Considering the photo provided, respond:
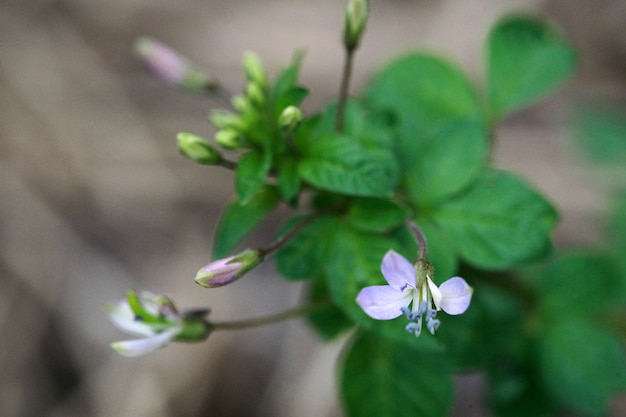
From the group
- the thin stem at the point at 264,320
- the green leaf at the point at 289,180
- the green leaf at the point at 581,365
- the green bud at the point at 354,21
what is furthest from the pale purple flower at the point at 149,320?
the green leaf at the point at 581,365

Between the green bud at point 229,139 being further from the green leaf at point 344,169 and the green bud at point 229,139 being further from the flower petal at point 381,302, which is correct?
the flower petal at point 381,302

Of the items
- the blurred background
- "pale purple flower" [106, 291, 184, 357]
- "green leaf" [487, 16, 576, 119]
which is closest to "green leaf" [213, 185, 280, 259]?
"pale purple flower" [106, 291, 184, 357]

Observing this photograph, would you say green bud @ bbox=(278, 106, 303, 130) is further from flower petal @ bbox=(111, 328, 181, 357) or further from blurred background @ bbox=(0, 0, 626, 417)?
blurred background @ bbox=(0, 0, 626, 417)

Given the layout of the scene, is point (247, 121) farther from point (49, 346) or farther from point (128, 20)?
point (128, 20)

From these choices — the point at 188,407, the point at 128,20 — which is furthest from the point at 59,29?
the point at 188,407

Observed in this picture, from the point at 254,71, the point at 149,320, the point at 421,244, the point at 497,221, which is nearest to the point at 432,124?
the point at 497,221

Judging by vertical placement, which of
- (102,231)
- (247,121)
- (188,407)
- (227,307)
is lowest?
(188,407)
